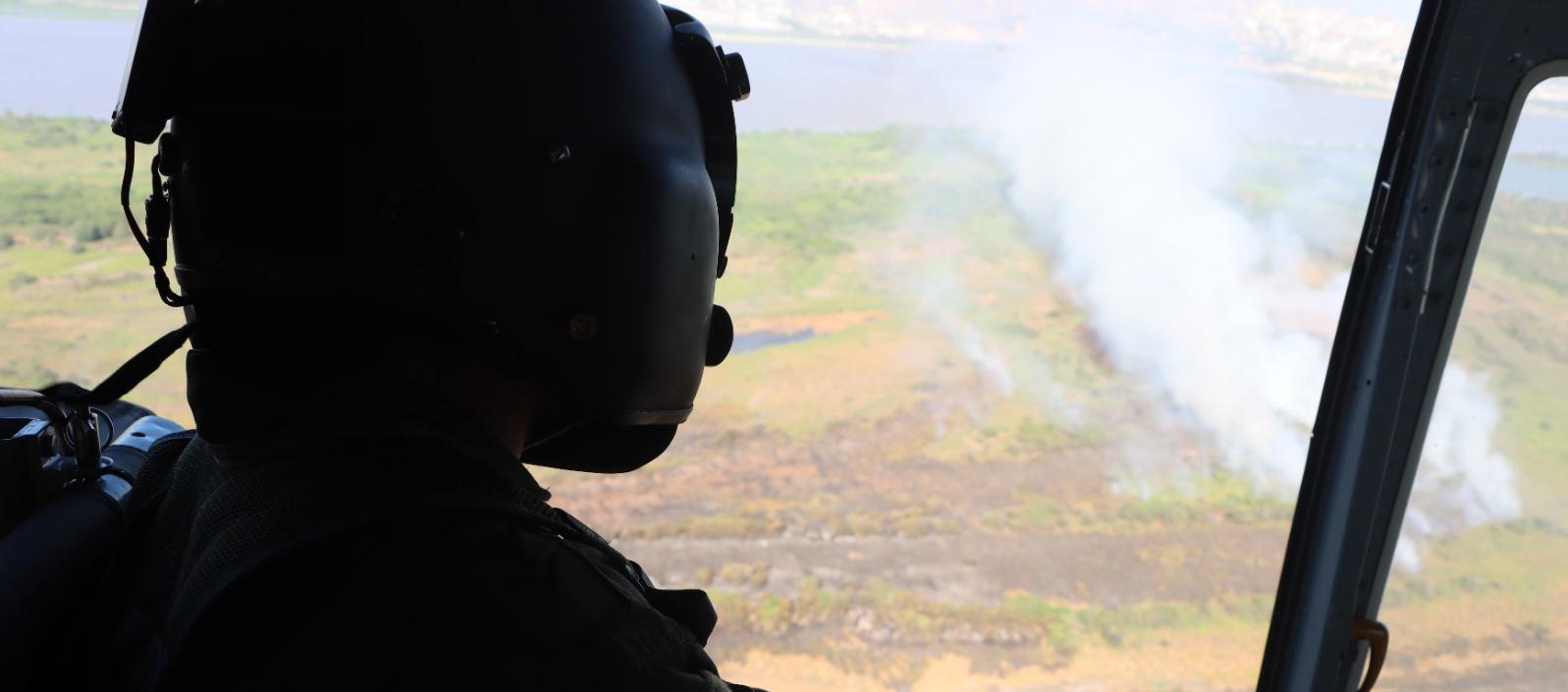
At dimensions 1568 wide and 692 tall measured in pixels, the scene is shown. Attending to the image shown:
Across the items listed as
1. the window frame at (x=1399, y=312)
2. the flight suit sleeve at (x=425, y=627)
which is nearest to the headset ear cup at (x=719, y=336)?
the flight suit sleeve at (x=425, y=627)

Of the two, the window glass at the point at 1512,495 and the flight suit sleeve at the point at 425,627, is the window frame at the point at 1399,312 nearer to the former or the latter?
the window glass at the point at 1512,495

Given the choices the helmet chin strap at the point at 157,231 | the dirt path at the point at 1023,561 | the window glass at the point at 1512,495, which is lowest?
the dirt path at the point at 1023,561

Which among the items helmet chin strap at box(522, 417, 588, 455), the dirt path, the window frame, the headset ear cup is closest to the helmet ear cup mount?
helmet chin strap at box(522, 417, 588, 455)

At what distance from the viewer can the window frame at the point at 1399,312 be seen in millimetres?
1593

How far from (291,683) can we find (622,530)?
3.72m

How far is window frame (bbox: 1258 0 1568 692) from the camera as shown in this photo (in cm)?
159

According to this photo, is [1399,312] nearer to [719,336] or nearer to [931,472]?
[719,336]

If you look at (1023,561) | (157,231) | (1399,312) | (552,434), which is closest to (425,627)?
(552,434)

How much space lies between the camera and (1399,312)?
5.70 feet

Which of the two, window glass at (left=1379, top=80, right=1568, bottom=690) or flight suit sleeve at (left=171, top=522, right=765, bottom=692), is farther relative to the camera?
window glass at (left=1379, top=80, right=1568, bottom=690)

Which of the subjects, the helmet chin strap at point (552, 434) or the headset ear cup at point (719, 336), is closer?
the helmet chin strap at point (552, 434)

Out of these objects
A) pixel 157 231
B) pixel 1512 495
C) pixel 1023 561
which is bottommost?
pixel 1023 561

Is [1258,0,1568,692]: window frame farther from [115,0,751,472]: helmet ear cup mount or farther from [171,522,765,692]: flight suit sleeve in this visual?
[171,522,765,692]: flight suit sleeve

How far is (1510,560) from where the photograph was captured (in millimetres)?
2389
